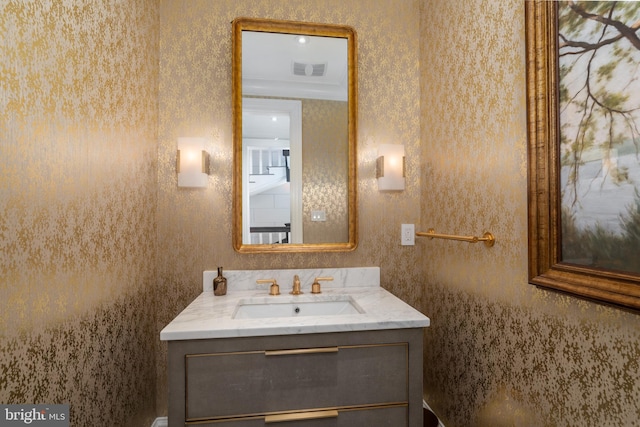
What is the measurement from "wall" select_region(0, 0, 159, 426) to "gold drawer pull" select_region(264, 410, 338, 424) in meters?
0.63

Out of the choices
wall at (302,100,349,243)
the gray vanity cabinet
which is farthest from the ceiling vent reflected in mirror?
the gray vanity cabinet

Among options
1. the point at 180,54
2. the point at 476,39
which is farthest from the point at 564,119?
the point at 180,54

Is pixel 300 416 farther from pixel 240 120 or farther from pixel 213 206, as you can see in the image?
pixel 240 120

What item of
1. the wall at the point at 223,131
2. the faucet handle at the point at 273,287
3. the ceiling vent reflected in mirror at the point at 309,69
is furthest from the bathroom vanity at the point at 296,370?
the ceiling vent reflected in mirror at the point at 309,69

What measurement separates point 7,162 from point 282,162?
3.67ft

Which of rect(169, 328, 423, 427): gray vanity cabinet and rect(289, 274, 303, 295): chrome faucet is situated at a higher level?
rect(289, 274, 303, 295): chrome faucet

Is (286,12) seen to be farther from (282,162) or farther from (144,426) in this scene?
(144,426)

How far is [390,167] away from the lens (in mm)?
1832

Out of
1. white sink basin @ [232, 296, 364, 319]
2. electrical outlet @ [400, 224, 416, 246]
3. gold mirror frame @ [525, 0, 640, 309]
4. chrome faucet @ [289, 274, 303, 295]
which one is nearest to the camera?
gold mirror frame @ [525, 0, 640, 309]

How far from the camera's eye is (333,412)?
116 cm

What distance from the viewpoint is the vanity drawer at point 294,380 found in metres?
1.11

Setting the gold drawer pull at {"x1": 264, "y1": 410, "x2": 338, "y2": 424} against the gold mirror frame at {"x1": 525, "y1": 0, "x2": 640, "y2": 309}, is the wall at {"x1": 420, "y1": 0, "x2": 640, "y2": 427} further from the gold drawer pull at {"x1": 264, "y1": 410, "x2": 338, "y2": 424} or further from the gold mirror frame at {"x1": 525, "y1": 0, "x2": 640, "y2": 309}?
the gold drawer pull at {"x1": 264, "y1": 410, "x2": 338, "y2": 424}

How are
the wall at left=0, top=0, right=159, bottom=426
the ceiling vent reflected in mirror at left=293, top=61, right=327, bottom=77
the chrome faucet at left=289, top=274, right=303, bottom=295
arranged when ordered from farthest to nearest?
the ceiling vent reflected in mirror at left=293, top=61, right=327, bottom=77, the chrome faucet at left=289, top=274, right=303, bottom=295, the wall at left=0, top=0, right=159, bottom=426

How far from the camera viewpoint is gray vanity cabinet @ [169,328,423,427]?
1.11 metres
